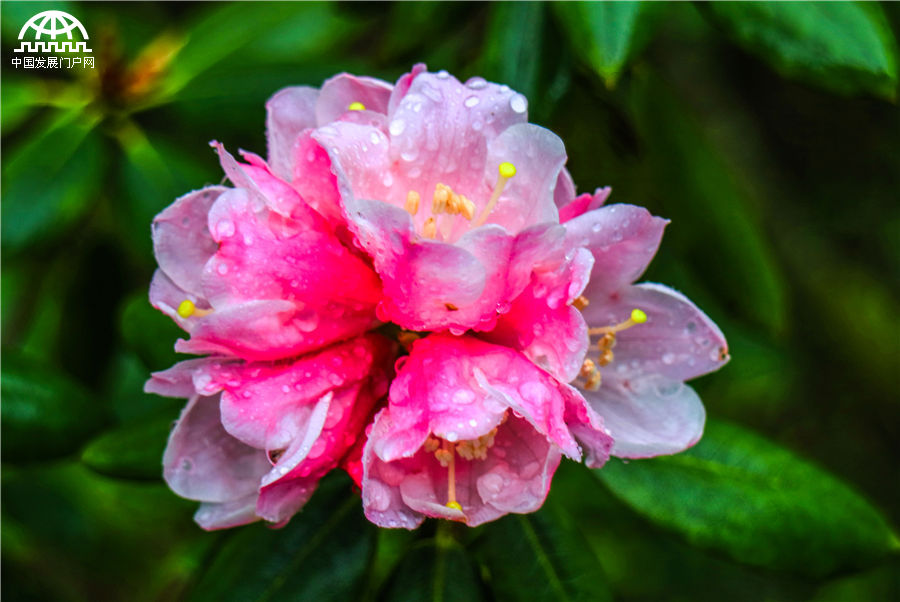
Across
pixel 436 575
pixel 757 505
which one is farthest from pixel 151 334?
pixel 757 505

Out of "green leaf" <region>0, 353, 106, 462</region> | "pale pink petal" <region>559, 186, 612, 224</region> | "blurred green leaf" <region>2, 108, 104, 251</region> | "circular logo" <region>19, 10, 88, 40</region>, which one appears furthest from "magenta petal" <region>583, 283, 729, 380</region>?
"circular logo" <region>19, 10, 88, 40</region>

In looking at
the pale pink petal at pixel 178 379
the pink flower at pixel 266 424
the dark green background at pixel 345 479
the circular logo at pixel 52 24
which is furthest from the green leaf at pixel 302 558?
the circular logo at pixel 52 24

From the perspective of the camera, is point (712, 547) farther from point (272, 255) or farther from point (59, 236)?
point (59, 236)

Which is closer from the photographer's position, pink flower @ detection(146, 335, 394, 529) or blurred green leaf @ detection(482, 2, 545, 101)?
pink flower @ detection(146, 335, 394, 529)

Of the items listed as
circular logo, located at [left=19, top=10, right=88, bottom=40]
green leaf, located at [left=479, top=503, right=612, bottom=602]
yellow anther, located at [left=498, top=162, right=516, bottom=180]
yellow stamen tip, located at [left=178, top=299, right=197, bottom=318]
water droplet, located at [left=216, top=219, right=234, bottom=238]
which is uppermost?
yellow anther, located at [left=498, top=162, right=516, bottom=180]

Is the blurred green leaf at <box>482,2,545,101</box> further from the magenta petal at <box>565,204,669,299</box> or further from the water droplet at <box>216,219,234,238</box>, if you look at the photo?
the water droplet at <box>216,219,234,238</box>

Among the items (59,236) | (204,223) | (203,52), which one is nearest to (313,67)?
(203,52)

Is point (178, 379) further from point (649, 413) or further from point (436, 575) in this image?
point (649, 413)
